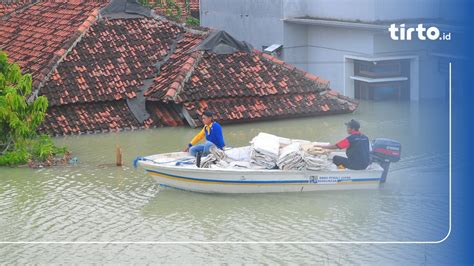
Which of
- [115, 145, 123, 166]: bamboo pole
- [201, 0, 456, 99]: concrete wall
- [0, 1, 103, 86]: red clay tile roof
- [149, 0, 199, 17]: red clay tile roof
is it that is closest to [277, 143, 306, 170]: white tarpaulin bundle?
[201, 0, 456, 99]: concrete wall

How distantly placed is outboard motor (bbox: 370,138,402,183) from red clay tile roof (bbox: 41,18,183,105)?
3.38m

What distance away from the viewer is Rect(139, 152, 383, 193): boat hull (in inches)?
266

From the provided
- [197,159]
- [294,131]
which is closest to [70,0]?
[294,131]

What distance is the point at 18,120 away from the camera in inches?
316

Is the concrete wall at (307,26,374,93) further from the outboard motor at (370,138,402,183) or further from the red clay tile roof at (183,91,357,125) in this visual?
the outboard motor at (370,138,402,183)

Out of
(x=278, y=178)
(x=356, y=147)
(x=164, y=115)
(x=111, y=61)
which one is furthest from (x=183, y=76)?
(x=356, y=147)

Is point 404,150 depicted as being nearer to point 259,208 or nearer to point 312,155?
point 312,155

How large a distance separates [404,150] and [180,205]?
5.77ft

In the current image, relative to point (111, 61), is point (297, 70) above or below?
below

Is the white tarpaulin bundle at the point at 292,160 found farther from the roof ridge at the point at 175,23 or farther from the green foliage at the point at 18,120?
the roof ridge at the point at 175,23

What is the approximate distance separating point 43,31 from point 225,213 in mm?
4766

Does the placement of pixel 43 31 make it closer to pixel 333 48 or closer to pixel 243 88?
pixel 243 88

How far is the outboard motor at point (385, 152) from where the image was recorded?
265 inches

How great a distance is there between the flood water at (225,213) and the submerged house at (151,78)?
894mm
